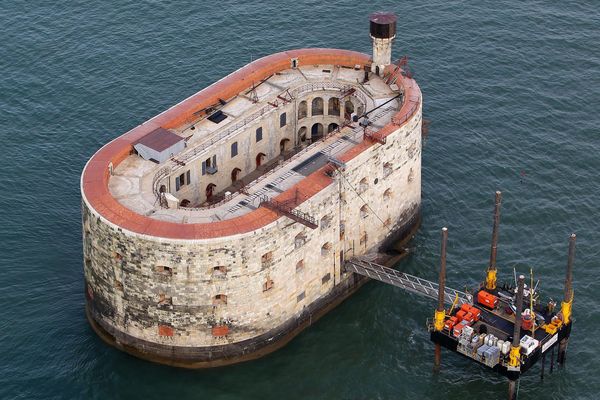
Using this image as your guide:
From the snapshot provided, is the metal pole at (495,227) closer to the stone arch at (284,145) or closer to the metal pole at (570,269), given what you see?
the metal pole at (570,269)

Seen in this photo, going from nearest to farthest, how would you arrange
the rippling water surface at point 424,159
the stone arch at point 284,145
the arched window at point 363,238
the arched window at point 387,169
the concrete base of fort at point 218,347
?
1. the concrete base of fort at point 218,347
2. the rippling water surface at point 424,159
3. the arched window at point 387,169
4. the arched window at point 363,238
5. the stone arch at point 284,145

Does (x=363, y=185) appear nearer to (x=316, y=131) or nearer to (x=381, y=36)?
(x=316, y=131)

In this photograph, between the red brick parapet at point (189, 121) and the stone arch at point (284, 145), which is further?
the stone arch at point (284, 145)

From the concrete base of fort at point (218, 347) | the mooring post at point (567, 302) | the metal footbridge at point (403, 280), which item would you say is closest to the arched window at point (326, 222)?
the metal footbridge at point (403, 280)

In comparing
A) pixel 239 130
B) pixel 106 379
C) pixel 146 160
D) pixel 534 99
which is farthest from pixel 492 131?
pixel 106 379

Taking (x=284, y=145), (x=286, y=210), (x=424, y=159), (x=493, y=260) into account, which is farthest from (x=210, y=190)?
(x=493, y=260)

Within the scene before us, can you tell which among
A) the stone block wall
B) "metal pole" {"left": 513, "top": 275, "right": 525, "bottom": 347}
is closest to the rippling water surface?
the stone block wall
